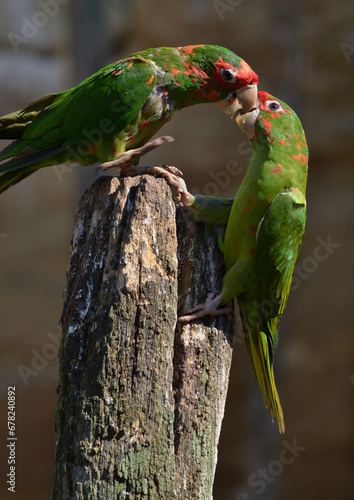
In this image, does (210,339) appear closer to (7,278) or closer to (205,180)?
(205,180)

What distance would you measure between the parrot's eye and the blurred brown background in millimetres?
2826

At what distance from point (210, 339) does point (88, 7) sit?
479cm

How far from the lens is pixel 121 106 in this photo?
3049 millimetres

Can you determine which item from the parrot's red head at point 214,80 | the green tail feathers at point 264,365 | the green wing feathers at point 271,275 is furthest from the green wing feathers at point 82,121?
the green tail feathers at point 264,365

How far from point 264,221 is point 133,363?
40.6 inches


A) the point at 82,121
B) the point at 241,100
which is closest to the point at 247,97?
the point at 241,100

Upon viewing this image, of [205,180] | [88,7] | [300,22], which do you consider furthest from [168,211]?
[88,7]

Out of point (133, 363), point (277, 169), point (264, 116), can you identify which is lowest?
point (133, 363)

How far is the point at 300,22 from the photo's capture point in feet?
19.4

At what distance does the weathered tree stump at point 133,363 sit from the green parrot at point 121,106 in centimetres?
52

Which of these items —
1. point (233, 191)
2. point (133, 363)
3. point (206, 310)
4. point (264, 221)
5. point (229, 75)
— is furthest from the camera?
point (233, 191)

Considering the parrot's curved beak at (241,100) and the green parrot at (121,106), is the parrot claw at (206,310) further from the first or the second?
the parrot's curved beak at (241,100)

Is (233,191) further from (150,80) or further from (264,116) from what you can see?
(150,80)

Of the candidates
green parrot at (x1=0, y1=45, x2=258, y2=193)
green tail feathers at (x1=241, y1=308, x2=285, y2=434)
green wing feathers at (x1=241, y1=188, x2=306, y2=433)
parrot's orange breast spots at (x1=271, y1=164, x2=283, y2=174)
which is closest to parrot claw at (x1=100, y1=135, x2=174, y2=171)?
green parrot at (x1=0, y1=45, x2=258, y2=193)
